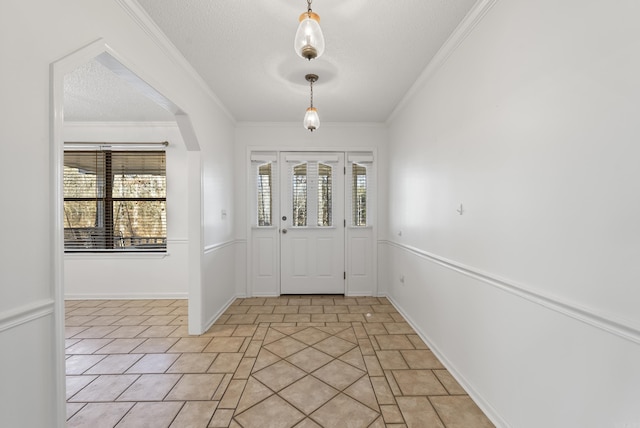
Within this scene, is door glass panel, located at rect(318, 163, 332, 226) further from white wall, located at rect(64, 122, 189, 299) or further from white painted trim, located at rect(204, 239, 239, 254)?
white wall, located at rect(64, 122, 189, 299)

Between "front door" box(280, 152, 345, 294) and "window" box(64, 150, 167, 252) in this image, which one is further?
"front door" box(280, 152, 345, 294)

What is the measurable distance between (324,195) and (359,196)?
525mm

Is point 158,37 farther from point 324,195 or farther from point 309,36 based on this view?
point 324,195

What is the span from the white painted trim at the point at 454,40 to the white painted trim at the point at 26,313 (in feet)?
9.05

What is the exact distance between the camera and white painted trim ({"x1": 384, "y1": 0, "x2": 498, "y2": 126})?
1721 mm

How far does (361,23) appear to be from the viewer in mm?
1926

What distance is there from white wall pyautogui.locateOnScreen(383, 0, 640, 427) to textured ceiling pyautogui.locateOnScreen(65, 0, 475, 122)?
362 millimetres

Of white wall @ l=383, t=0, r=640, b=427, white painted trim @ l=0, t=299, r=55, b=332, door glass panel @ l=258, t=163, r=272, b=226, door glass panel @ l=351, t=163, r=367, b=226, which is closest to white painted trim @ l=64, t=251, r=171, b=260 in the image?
door glass panel @ l=258, t=163, r=272, b=226

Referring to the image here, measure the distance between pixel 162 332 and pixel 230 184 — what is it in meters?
1.93

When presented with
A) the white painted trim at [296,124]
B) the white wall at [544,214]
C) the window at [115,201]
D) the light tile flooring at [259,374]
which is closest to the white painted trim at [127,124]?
the window at [115,201]

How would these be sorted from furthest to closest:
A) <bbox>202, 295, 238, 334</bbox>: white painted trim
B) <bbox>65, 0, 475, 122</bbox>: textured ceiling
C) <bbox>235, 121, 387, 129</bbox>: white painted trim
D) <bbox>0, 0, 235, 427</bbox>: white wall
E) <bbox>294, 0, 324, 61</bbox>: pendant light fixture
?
<bbox>235, 121, 387, 129</bbox>: white painted trim → <bbox>202, 295, 238, 334</bbox>: white painted trim → <bbox>65, 0, 475, 122</bbox>: textured ceiling → <bbox>294, 0, 324, 61</bbox>: pendant light fixture → <bbox>0, 0, 235, 427</bbox>: white wall

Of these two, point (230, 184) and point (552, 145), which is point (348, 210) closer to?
point (230, 184)

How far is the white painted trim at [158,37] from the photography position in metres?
1.72

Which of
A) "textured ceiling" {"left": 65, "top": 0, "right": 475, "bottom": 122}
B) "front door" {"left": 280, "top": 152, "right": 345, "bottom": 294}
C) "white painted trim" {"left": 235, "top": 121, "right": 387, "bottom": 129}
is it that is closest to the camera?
"textured ceiling" {"left": 65, "top": 0, "right": 475, "bottom": 122}
